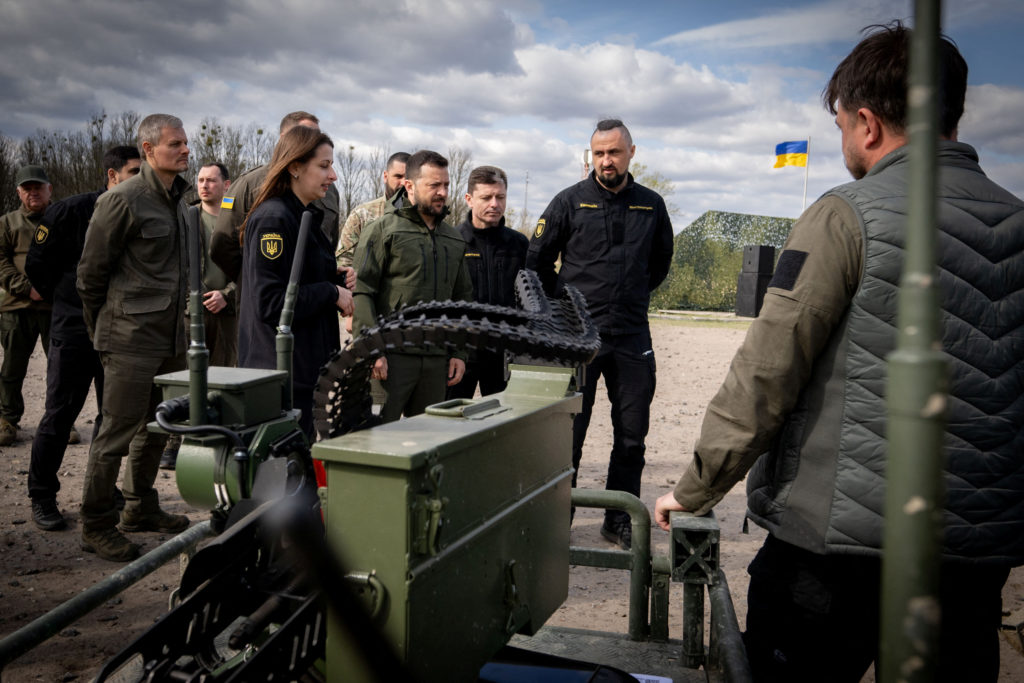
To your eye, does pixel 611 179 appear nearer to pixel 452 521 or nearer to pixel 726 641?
pixel 726 641

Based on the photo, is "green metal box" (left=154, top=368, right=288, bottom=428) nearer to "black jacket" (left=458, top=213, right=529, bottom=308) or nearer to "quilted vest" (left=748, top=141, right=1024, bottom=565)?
"quilted vest" (left=748, top=141, right=1024, bottom=565)

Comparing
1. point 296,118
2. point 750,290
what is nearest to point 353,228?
point 296,118

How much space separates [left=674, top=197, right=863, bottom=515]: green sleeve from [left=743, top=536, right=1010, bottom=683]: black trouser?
31 cm

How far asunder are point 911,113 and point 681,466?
6906 millimetres

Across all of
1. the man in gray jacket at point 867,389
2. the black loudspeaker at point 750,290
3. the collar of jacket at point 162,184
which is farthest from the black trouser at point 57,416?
the black loudspeaker at point 750,290

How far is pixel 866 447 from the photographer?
1892 millimetres

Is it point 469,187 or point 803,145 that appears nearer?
point 469,187

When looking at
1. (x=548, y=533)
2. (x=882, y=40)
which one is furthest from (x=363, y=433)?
(x=882, y=40)

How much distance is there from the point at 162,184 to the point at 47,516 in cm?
224

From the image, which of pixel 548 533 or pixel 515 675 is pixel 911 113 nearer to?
pixel 548 533

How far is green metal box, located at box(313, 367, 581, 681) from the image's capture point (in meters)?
1.60

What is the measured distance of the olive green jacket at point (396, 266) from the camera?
4.98 meters

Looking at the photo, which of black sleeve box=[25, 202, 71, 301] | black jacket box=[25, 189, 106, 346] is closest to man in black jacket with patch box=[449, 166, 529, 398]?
black jacket box=[25, 189, 106, 346]

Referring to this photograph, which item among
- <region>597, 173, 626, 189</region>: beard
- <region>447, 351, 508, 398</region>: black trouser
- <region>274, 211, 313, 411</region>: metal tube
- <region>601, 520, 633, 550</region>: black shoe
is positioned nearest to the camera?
<region>274, 211, 313, 411</region>: metal tube
